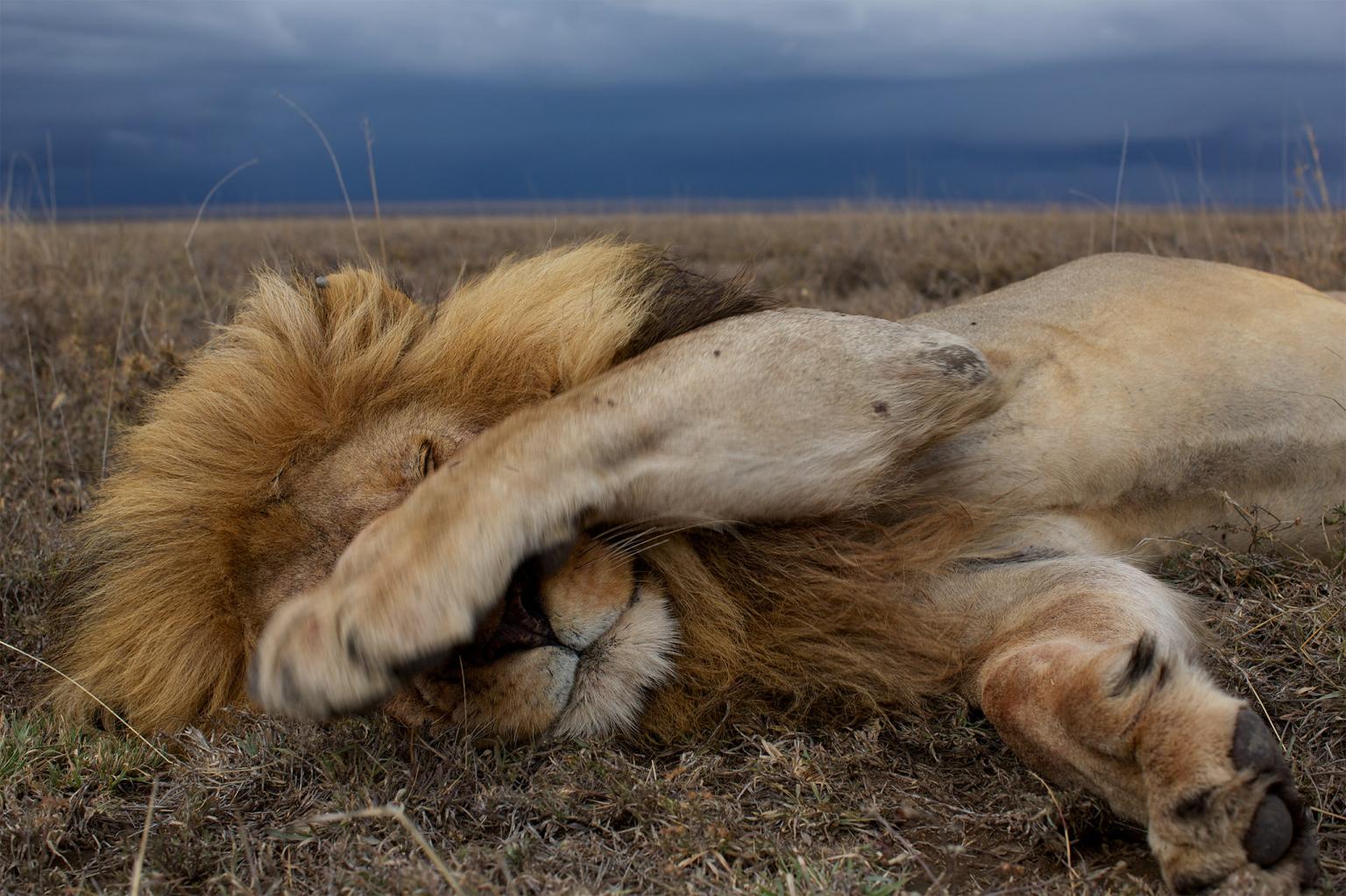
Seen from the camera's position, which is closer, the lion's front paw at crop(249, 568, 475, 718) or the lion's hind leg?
the lion's hind leg

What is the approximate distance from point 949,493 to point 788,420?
1.48ft

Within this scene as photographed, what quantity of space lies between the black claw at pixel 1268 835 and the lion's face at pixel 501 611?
0.96 meters

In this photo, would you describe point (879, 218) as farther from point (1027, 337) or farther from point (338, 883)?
point (338, 883)

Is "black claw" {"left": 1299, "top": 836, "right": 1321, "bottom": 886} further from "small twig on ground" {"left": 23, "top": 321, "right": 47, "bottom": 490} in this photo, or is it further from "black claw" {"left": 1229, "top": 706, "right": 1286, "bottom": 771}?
"small twig on ground" {"left": 23, "top": 321, "right": 47, "bottom": 490}

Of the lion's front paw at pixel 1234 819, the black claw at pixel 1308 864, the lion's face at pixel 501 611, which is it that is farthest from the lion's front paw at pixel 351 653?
the black claw at pixel 1308 864

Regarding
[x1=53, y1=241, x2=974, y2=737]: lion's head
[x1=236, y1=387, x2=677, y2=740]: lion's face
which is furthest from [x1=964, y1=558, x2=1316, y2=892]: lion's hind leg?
[x1=236, y1=387, x2=677, y2=740]: lion's face

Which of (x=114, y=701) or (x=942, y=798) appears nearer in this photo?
(x=942, y=798)

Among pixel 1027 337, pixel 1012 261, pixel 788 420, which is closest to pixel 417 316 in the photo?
pixel 788 420

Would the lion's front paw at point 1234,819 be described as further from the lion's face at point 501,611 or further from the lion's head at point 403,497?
the lion's face at point 501,611

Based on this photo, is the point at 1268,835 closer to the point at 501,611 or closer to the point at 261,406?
the point at 501,611

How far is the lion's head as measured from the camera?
6.73ft

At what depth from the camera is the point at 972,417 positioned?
7.79ft

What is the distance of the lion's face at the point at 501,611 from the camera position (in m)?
1.99

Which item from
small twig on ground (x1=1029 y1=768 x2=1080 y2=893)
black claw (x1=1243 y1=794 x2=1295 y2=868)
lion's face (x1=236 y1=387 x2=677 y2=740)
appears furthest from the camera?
lion's face (x1=236 y1=387 x2=677 y2=740)
